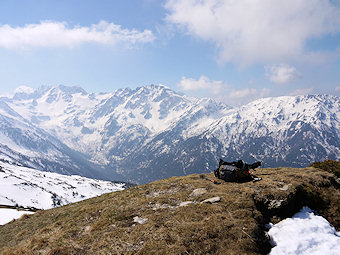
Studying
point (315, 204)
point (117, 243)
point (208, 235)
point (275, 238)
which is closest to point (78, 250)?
point (117, 243)

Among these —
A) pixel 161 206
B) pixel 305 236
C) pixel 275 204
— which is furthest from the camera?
pixel 161 206

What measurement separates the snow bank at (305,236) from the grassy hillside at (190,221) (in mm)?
963

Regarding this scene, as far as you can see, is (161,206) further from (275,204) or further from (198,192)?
(275,204)

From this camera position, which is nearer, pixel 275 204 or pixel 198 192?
pixel 275 204

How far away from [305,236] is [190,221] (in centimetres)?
866

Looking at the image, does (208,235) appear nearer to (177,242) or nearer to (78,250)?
(177,242)

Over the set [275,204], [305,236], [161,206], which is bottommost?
[305,236]

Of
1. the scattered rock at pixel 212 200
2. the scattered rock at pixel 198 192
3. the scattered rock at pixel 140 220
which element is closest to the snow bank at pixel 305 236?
the scattered rock at pixel 212 200

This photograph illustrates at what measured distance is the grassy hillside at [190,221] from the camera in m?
14.5

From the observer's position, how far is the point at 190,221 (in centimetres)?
1705

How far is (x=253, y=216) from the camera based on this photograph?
17.3 metres

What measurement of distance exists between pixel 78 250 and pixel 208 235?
9.64m

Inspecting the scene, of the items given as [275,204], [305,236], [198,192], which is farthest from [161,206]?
[305,236]

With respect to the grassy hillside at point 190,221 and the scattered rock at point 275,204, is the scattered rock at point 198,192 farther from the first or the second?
the scattered rock at point 275,204
